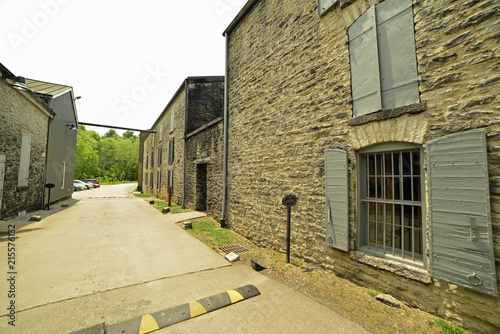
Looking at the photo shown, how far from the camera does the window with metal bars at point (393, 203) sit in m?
3.18

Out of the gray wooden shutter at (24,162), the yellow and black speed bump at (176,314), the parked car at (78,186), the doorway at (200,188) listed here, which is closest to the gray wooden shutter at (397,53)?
the yellow and black speed bump at (176,314)

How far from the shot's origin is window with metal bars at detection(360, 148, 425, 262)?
3.18 metres

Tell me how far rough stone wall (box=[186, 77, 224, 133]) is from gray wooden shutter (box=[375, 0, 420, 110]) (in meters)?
11.2

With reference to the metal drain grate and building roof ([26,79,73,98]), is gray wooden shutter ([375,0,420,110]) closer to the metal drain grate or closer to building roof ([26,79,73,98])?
the metal drain grate

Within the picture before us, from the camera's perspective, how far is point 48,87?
13477mm

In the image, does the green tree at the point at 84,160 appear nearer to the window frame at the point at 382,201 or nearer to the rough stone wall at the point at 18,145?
the rough stone wall at the point at 18,145

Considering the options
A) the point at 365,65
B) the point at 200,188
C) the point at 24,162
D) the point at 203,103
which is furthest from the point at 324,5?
the point at 24,162

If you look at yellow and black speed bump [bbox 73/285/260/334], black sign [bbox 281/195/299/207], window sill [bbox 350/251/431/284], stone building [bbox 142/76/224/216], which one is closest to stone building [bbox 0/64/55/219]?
stone building [bbox 142/76/224/216]

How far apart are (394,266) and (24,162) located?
13.6 metres

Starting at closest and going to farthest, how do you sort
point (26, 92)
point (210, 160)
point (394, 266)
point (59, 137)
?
point (394, 266) < point (26, 92) < point (210, 160) < point (59, 137)

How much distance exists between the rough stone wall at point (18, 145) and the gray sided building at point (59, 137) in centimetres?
98

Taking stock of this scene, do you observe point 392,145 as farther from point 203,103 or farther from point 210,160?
point 203,103

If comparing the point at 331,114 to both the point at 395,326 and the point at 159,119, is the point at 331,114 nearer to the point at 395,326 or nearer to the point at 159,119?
the point at 395,326

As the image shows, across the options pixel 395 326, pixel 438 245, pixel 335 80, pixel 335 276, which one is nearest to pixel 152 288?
pixel 335 276
